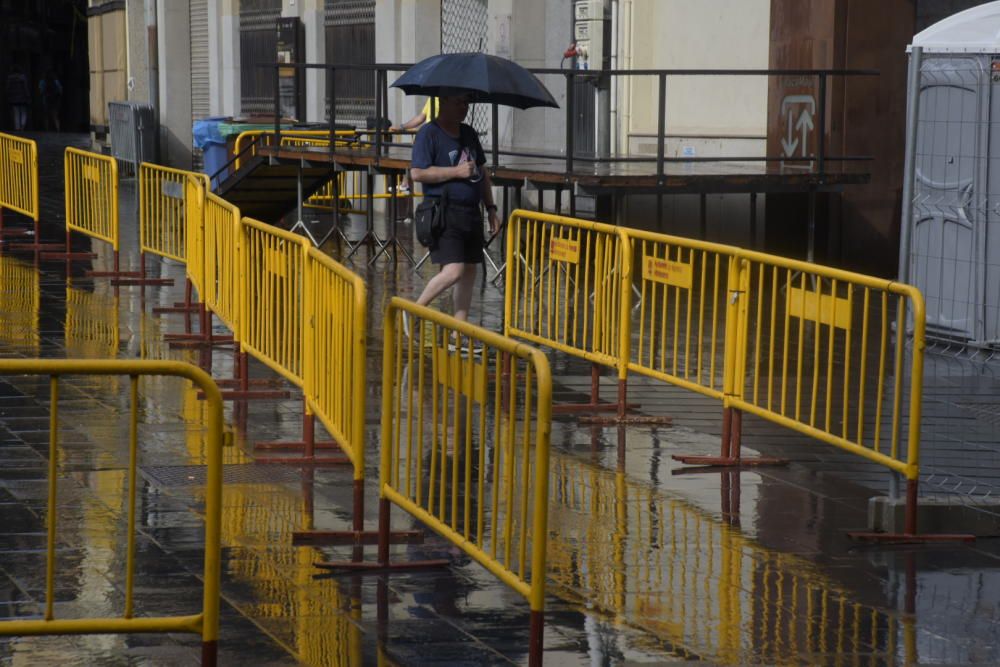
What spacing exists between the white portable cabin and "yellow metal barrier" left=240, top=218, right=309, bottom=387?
186 inches

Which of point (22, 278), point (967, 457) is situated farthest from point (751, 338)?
point (22, 278)

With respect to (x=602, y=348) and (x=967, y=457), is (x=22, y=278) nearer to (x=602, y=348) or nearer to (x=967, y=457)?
(x=602, y=348)

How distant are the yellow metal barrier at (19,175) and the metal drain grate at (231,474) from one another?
1132 cm

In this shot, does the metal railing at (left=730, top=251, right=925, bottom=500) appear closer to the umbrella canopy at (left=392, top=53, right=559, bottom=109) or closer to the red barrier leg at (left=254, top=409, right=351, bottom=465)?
the red barrier leg at (left=254, top=409, right=351, bottom=465)

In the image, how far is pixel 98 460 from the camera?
8.88m

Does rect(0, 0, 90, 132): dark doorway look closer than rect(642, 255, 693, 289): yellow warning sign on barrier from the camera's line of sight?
No

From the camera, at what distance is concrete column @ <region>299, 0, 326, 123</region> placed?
96.1 ft

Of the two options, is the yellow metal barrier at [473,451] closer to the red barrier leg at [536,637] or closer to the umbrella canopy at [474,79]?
the red barrier leg at [536,637]

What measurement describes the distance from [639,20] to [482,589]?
15.2 metres

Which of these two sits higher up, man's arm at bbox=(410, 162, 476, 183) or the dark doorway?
the dark doorway

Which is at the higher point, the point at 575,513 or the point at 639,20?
the point at 639,20

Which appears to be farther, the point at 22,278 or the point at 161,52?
the point at 161,52

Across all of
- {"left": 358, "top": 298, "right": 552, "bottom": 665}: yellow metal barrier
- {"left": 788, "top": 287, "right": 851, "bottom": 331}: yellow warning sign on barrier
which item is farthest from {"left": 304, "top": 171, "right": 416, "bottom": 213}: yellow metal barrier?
{"left": 358, "top": 298, "right": 552, "bottom": 665}: yellow metal barrier

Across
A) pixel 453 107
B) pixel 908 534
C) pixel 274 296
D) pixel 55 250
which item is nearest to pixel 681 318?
pixel 453 107
